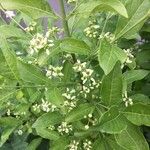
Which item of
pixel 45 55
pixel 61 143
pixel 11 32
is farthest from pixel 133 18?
pixel 61 143

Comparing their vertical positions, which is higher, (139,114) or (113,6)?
(113,6)

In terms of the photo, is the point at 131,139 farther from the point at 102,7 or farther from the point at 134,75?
the point at 102,7

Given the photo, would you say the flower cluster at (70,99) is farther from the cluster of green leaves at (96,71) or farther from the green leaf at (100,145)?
the green leaf at (100,145)

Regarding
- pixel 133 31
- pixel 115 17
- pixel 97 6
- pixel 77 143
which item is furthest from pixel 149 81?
pixel 97 6

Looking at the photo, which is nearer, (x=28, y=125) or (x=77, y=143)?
(x=77, y=143)

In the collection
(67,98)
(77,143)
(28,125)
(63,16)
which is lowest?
(28,125)

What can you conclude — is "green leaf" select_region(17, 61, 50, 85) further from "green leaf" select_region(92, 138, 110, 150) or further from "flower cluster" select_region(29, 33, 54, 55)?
"green leaf" select_region(92, 138, 110, 150)

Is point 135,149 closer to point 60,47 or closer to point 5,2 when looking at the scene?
point 60,47
